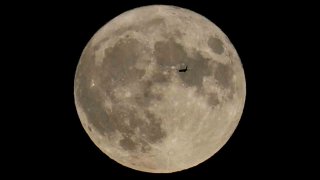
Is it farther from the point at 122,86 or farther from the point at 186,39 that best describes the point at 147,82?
the point at 186,39

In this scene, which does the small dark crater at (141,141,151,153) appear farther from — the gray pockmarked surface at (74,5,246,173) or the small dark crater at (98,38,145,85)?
the small dark crater at (98,38,145,85)

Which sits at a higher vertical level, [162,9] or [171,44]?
[162,9]

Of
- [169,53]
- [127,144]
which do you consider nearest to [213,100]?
[169,53]

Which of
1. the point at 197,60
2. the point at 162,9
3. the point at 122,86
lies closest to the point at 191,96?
the point at 197,60

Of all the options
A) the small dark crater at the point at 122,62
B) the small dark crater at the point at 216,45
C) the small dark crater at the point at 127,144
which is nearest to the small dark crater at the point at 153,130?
the small dark crater at the point at 127,144

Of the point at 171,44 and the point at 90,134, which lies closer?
the point at 171,44

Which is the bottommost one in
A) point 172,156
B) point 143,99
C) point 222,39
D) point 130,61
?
point 172,156

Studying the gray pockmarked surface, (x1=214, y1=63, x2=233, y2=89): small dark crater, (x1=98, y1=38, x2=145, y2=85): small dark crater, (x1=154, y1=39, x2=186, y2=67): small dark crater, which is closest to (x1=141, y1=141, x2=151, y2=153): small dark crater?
the gray pockmarked surface

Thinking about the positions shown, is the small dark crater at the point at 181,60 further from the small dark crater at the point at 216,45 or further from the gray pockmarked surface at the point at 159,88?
the small dark crater at the point at 216,45
